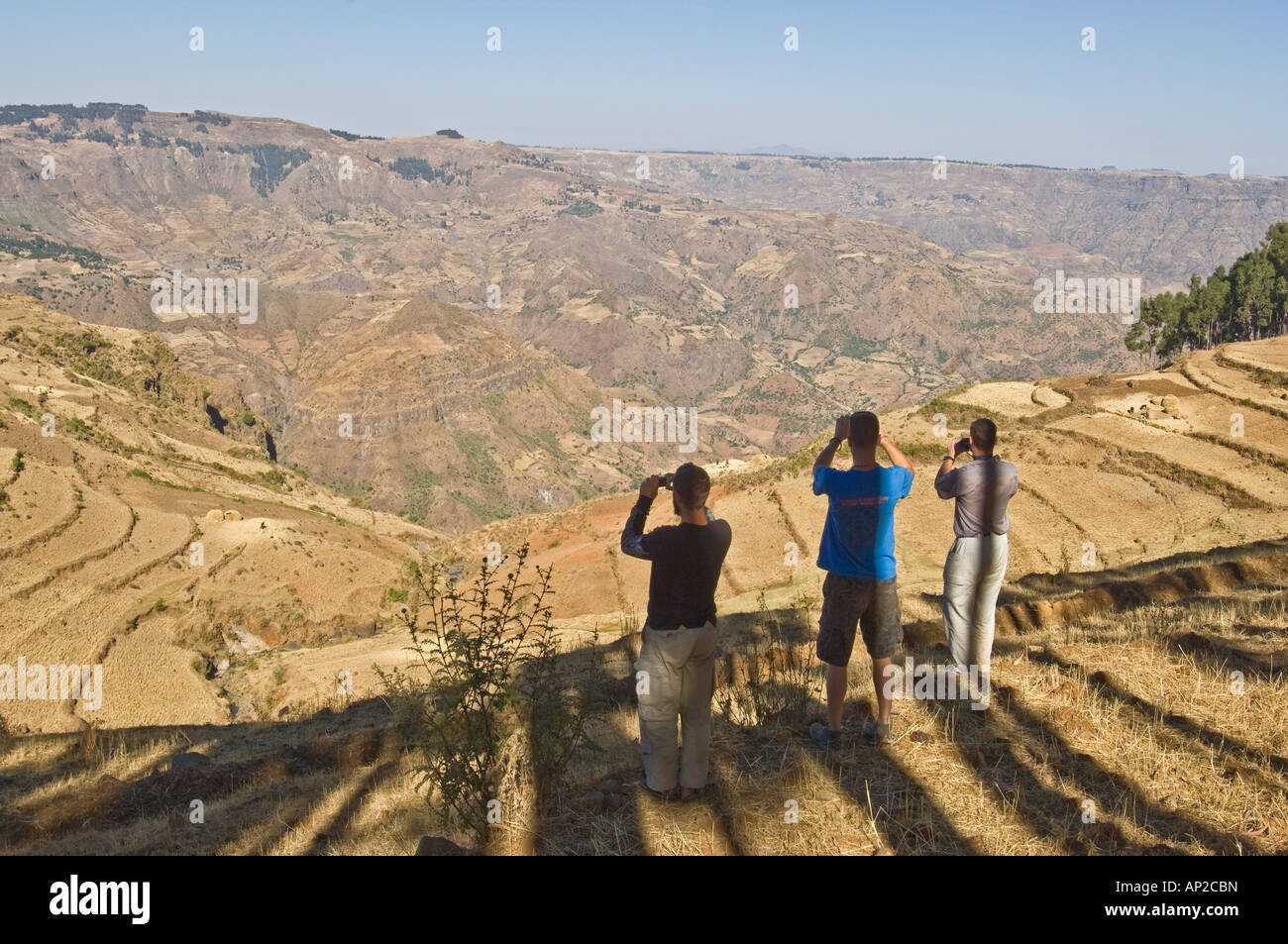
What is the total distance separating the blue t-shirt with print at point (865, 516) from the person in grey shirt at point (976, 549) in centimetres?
70

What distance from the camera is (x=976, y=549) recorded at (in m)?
6.33

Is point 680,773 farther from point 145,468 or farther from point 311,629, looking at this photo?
point 145,468

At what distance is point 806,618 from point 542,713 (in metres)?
9.00

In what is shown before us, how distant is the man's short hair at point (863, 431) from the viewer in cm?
544

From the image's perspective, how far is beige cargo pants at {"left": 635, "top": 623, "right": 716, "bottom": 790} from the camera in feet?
16.4

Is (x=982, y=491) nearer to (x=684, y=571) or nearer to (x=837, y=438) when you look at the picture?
(x=837, y=438)

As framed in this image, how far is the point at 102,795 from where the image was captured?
23.5 ft

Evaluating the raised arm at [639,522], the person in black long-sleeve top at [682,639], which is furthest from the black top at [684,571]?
the raised arm at [639,522]

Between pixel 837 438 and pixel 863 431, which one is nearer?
pixel 863 431

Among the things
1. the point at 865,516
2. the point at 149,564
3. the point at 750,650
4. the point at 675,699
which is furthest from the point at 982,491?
the point at 149,564

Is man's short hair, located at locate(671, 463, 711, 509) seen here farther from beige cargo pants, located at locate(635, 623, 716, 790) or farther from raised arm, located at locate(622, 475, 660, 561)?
beige cargo pants, located at locate(635, 623, 716, 790)

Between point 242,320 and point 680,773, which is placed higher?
point 242,320

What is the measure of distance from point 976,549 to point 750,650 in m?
5.27
